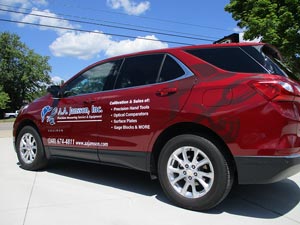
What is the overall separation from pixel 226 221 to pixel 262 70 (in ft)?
5.21

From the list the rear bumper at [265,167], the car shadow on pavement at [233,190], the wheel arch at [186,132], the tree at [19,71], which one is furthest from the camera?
the tree at [19,71]

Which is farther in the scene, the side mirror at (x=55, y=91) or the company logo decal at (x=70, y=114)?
the side mirror at (x=55, y=91)

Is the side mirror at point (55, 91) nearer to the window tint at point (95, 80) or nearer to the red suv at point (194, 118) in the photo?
the window tint at point (95, 80)

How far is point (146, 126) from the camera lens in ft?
14.8

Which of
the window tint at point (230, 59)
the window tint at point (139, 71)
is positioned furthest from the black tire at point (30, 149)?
the window tint at point (230, 59)

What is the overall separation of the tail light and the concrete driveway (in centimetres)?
127

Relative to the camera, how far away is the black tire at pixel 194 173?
392 centimetres

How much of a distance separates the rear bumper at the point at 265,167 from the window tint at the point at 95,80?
2.14m

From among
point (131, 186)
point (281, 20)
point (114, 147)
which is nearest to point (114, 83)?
point (114, 147)

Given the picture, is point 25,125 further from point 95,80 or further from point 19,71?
point 19,71

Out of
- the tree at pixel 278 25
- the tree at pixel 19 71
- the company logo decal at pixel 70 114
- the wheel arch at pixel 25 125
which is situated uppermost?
the tree at pixel 19 71

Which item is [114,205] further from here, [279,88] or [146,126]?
[279,88]

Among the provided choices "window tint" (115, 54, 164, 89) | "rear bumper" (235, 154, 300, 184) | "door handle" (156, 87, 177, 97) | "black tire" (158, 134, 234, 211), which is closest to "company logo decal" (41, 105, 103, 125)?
"window tint" (115, 54, 164, 89)

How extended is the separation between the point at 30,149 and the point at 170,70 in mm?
3003
